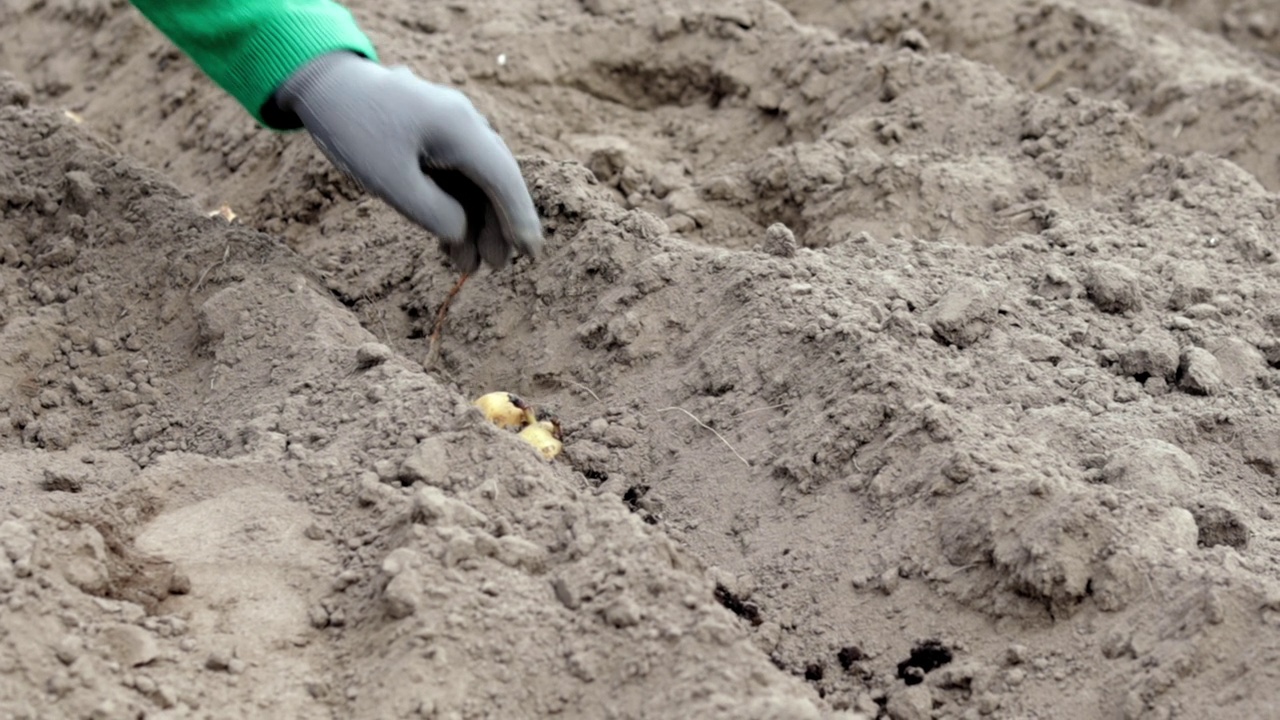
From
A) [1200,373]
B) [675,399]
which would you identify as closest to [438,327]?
[675,399]

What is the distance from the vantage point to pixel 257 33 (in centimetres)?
340

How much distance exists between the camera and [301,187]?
4.43 meters

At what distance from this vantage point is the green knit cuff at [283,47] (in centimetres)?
339

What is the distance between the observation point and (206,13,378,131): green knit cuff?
339cm

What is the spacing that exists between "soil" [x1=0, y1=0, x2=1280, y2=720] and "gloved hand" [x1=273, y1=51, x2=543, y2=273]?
0.34 m

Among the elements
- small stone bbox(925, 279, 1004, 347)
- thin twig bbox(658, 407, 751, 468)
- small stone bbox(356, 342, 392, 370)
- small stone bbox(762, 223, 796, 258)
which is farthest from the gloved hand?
small stone bbox(925, 279, 1004, 347)

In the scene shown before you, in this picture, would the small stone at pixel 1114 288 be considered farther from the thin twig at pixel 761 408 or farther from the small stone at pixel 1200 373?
the thin twig at pixel 761 408

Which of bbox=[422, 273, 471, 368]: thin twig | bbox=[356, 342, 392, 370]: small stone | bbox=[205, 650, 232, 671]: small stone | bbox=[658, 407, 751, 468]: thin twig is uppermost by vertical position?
bbox=[356, 342, 392, 370]: small stone

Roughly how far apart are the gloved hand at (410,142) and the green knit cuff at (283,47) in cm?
3

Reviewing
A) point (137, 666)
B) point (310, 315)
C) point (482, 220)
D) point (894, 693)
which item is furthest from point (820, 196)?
point (137, 666)

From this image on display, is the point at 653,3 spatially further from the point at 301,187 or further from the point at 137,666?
the point at 137,666

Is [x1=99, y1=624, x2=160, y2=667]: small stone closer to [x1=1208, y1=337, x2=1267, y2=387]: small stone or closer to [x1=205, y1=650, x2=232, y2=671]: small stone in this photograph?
[x1=205, y1=650, x2=232, y2=671]: small stone

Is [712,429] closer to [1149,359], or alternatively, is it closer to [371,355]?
[371,355]

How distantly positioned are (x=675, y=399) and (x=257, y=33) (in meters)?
1.31
